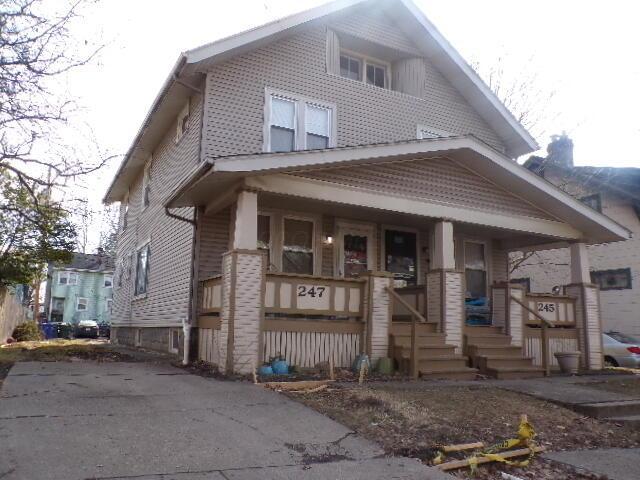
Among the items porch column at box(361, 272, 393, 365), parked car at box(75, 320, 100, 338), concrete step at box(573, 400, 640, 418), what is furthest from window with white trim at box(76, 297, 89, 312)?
concrete step at box(573, 400, 640, 418)

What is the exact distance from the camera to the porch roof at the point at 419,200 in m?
8.95

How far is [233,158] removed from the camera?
8570 mm

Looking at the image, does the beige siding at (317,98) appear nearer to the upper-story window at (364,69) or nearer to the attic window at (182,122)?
the upper-story window at (364,69)

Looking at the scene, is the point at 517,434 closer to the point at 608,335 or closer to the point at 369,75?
the point at 369,75

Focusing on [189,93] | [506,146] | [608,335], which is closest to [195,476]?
[189,93]

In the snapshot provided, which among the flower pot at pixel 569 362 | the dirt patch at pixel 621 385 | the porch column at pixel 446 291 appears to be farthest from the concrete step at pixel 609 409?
the flower pot at pixel 569 362

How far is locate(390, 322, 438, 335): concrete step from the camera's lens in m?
10.5

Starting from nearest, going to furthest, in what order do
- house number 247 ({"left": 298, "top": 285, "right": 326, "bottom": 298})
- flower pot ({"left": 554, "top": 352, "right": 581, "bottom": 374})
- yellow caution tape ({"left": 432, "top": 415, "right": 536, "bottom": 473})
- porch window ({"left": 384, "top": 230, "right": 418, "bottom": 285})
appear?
yellow caution tape ({"left": 432, "top": 415, "right": 536, "bottom": 473}) < house number 247 ({"left": 298, "top": 285, "right": 326, "bottom": 298}) < flower pot ({"left": 554, "top": 352, "right": 581, "bottom": 374}) < porch window ({"left": 384, "top": 230, "right": 418, "bottom": 285})

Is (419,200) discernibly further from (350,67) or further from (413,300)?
(350,67)

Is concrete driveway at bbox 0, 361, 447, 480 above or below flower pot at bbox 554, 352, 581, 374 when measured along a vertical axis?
below

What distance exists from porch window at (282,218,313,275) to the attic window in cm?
353

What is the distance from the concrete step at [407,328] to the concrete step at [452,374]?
97 centimetres

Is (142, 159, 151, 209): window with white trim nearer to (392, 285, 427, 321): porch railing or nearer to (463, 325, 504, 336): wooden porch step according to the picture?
(392, 285, 427, 321): porch railing

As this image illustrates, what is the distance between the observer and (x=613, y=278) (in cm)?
2098
